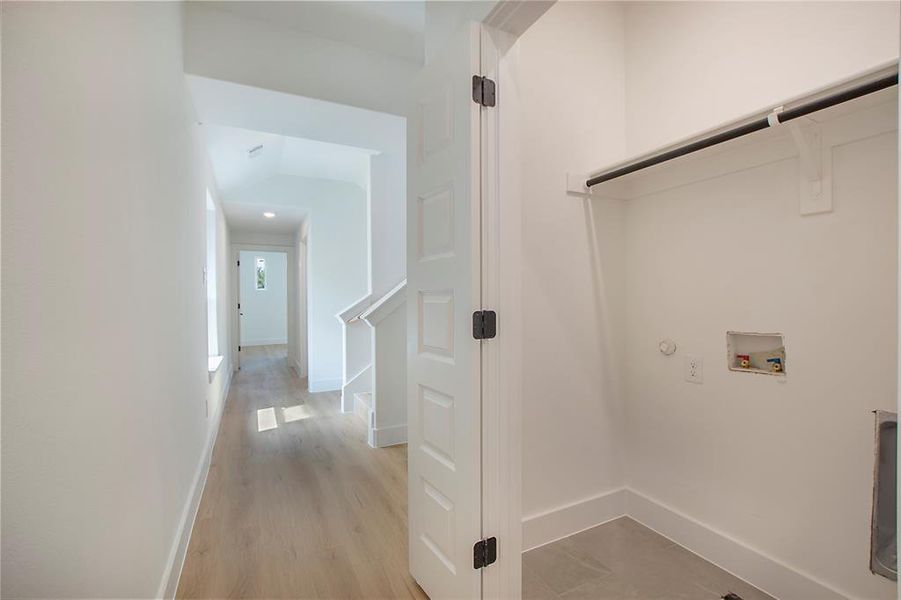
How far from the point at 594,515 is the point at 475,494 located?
1092mm

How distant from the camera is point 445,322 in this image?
4.80 ft

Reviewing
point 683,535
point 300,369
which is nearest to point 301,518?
point 683,535

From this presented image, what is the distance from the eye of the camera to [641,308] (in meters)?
2.13

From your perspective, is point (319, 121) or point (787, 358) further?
point (319, 121)

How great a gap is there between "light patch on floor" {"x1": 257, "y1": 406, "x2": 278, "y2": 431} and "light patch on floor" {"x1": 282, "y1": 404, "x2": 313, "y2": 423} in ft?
0.37

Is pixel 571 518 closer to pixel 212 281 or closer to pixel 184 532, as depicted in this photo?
pixel 184 532

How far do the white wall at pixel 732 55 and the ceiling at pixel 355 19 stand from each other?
1.19 meters

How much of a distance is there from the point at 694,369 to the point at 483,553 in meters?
1.27

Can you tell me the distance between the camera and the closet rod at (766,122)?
1.13m

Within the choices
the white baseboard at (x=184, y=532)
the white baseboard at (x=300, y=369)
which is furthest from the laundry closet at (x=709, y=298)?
the white baseboard at (x=300, y=369)

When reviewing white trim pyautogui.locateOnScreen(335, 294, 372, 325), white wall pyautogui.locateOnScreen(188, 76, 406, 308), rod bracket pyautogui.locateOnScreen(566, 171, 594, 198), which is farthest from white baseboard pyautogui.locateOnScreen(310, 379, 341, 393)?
rod bracket pyautogui.locateOnScreen(566, 171, 594, 198)

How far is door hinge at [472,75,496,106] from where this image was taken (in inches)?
52.9

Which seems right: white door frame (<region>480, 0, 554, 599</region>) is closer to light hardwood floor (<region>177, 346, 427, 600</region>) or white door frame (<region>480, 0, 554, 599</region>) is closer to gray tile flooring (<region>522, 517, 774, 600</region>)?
gray tile flooring (<region>522, 517, 774, 600</region>)

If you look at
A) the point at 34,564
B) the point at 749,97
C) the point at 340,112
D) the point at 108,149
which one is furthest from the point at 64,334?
the point at 749,97
